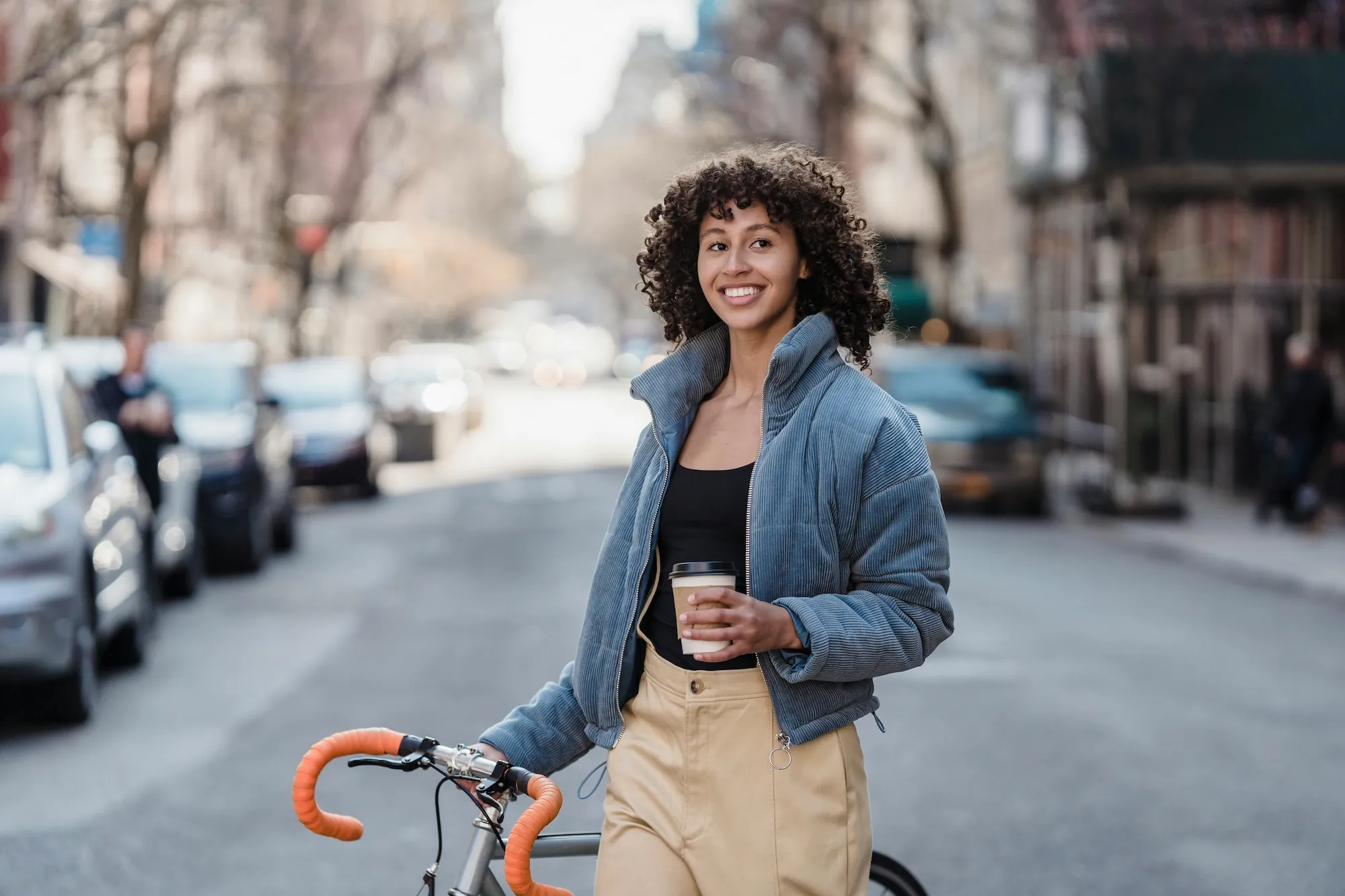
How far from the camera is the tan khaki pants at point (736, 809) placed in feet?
10.7

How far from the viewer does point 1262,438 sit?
23.0 m

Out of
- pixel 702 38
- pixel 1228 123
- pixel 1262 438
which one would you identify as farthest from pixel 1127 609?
pixel 702 38

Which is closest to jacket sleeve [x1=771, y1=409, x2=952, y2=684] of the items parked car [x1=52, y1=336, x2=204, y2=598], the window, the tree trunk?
the window

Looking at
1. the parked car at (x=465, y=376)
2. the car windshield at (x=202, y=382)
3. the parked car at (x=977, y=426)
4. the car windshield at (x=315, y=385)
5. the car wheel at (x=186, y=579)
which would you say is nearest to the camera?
the car wheel at (x=186, y=579)

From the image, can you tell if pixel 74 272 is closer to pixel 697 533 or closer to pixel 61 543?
pixel 61 543

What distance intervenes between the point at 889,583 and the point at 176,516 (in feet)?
37.9

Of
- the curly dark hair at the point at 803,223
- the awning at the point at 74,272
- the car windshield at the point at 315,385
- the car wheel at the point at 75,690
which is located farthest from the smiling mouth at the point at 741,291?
the awning at the point at 74,272

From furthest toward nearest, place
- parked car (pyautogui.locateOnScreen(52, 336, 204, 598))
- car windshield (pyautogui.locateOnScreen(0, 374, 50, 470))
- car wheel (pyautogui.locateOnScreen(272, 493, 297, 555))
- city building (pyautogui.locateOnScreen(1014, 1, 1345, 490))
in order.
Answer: city building (pyautogui.locateOnScreen(1014, 1, 1345, 490)), car wheel (pyautogui.locateOnScreen(272, 493, 297, 555)), parked car (pyautogui.locateOnScreen(52, 336, 204, 598)), car windshield (pyautogui.locateOnScreen(0, 374, 50, 470))

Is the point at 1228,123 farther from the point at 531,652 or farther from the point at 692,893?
the point at 692,893

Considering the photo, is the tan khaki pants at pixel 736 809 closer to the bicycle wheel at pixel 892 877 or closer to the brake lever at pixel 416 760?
the brake lever at pixel 416 760

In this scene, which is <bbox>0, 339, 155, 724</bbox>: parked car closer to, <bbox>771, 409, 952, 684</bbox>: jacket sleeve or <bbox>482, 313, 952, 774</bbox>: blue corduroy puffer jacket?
<bbox>482, 313, 952, 774</bbox>: blue corduroy puffer jacket

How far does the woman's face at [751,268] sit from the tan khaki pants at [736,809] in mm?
630

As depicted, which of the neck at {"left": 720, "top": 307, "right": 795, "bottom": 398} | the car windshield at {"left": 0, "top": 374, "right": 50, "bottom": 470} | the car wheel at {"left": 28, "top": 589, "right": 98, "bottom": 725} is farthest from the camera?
the car windshield at {"left": 0, "top": 374, "right": 50, "bottom": 470}

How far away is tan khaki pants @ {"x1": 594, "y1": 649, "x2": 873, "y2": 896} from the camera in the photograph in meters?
3.28
